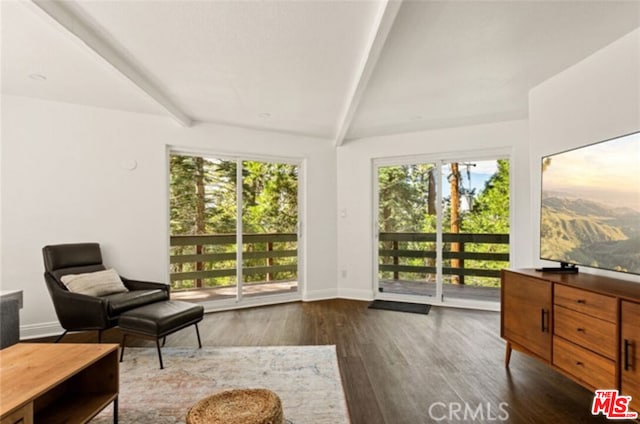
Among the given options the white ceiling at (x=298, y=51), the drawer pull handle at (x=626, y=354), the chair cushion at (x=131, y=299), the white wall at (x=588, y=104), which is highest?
the white ceiling at (x=298, y=51)

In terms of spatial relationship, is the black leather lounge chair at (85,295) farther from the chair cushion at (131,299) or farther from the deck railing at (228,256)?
the deck railing at (228,256)

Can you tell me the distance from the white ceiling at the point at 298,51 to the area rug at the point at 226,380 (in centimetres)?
236

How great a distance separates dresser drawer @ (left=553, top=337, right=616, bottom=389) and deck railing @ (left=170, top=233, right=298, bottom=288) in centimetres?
329

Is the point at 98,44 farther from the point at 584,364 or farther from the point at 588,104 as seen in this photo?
the point at 584,364

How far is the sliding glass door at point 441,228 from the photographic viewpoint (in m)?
4.15

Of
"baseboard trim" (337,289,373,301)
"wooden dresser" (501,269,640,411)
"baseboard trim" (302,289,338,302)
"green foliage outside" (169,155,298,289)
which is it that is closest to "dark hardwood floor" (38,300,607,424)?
"wooden dresser" (501,269,640,411)

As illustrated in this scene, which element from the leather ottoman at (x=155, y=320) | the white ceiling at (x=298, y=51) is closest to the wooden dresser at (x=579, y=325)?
the white ceiling at (x=298, y=51)

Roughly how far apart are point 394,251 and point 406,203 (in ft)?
2.43

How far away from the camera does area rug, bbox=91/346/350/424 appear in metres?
1.93

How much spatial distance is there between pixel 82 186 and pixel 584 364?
4.63 metres

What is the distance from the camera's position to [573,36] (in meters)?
2.17

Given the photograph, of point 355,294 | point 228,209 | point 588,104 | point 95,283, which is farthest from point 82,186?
point 588,104

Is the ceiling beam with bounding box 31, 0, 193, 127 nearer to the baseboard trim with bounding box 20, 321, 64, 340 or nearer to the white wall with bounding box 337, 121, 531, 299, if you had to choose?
the baseboard trim with bounding box 20, 321, 64, 340

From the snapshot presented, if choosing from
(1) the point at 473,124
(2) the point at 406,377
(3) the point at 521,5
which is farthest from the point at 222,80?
(1) the point at 473,124
